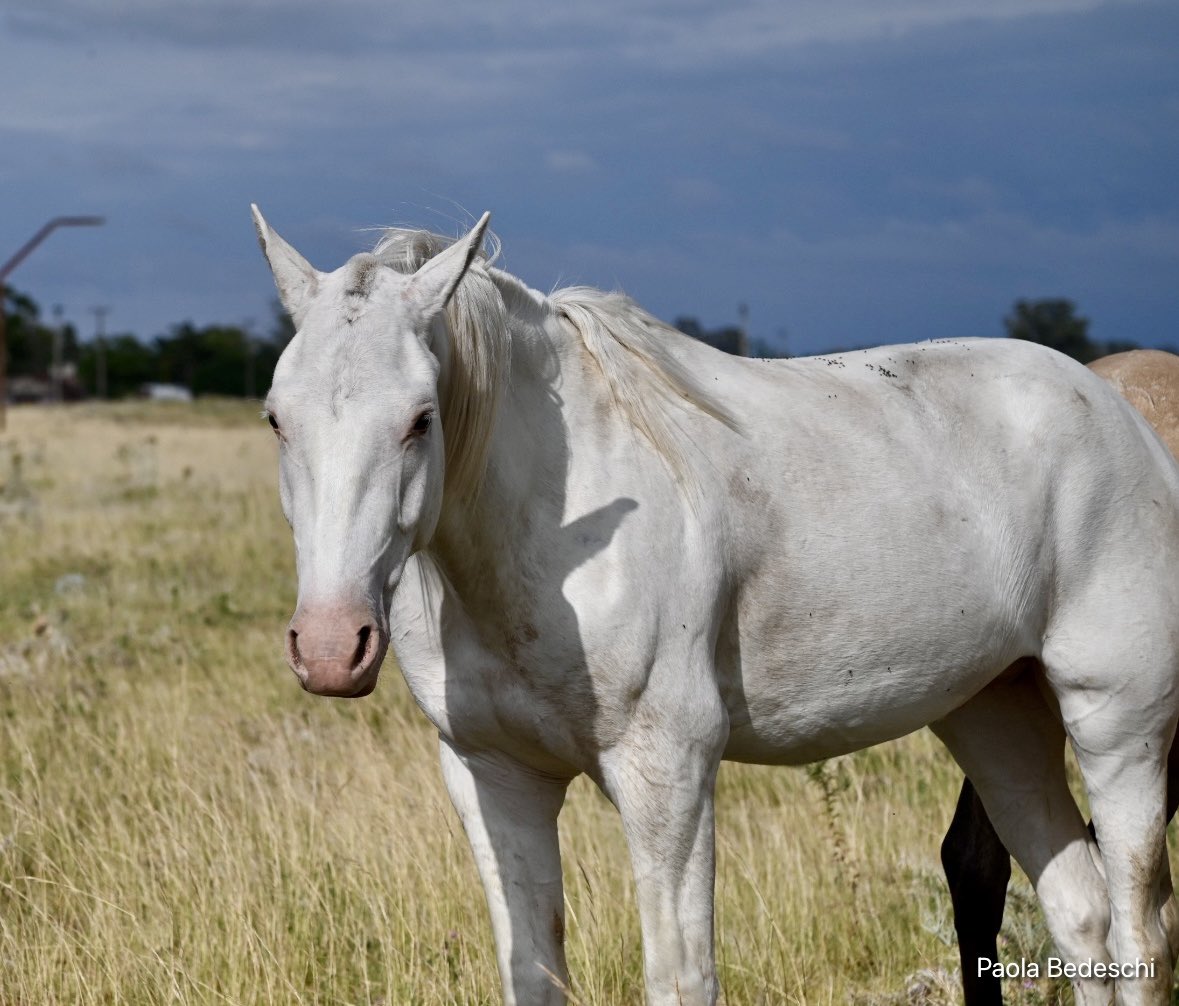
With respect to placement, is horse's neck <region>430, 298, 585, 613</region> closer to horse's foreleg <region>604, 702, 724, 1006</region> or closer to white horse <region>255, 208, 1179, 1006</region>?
white horse <region>255, 208, 1179, 1006</region>

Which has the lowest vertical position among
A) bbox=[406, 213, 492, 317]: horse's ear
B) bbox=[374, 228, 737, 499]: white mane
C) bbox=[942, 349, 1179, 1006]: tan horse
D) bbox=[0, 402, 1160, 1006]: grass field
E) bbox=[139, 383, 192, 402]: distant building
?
bbox=[139, 383, 192, 402]: distant building

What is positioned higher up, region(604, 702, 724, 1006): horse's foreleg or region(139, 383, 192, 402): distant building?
region(604, 702, 724, 1006): horse's foreleg

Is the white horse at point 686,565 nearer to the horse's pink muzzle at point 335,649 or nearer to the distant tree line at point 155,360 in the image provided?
the horse's pink muzzle at point 335,649

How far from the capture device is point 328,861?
4121 mm

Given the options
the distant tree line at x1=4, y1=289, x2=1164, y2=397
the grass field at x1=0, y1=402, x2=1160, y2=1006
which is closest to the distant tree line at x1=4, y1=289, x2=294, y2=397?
the distant tree line at x1=4, y1=289, x2=1164, y2=397

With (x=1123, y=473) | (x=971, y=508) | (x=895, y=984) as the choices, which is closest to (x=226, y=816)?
(x=895, y=984)

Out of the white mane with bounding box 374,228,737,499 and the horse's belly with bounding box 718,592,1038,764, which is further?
the horse's belly with bounding box 718,592,1038,764

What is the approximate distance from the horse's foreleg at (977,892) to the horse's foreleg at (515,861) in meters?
1.29

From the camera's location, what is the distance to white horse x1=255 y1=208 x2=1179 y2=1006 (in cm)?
238

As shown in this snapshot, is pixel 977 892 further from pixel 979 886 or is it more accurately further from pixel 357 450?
pixel 357 450

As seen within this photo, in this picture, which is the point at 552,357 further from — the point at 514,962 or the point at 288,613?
the point at 288,613

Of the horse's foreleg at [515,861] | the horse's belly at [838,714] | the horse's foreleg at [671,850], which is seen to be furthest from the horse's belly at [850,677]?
the horse's foreleg at [515,861]

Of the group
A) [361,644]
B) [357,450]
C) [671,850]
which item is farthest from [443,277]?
[671,850]

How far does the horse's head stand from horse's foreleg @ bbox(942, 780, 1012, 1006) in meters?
2.10
